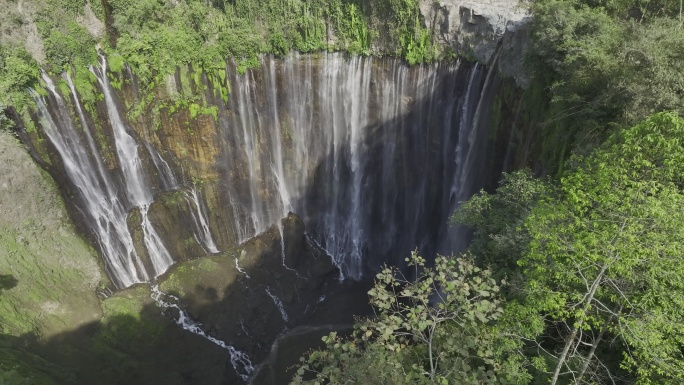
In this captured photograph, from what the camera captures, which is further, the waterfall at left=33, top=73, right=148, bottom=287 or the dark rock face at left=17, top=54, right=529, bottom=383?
the dark rock face at left=17, top=54, right=529, bottom=383

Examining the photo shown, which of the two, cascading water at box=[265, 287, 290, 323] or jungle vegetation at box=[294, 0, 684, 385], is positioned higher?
jungle vegetation at box=[294, 0, 684, 385]

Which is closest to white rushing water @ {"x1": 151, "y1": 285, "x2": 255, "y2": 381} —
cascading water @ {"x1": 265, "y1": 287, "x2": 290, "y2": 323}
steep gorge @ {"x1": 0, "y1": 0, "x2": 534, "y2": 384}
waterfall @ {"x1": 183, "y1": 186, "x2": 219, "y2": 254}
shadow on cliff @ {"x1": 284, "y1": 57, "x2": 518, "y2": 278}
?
steep gorge @ {"x1": 0, "y1": 0, "x2": 534, "y2": 384}

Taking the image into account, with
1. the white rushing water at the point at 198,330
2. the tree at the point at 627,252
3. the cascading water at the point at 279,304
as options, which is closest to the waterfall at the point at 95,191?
the white rushing water at the point at 198,330

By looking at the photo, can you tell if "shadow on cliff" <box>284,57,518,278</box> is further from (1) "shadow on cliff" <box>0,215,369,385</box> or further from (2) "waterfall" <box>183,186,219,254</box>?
(2) "waterfall" <box>183,186,219,254</box>

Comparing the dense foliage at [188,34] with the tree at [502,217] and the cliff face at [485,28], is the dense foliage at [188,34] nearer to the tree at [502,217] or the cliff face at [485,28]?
the cliff face at [485,28]

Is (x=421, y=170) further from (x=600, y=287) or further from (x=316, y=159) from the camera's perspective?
(x=600, y=287)

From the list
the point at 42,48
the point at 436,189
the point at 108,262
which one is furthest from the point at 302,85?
the point at 108,262

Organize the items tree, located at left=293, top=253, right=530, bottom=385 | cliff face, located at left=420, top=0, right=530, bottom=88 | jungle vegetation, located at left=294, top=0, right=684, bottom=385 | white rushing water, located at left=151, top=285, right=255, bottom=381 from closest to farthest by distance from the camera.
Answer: jungle vegetation, located at left=294, top=0, right=684, bottom=385
tree, located at left=293, top=253, right=530, bottom=385
cliff face, located at left=420, top=0, right=530, bottom=88
white rushing water, located at left=151, top=285, right=255, bottom=381
